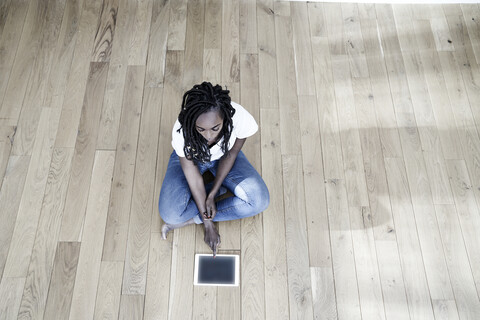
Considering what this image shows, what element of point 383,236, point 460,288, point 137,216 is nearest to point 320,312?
point 383,236

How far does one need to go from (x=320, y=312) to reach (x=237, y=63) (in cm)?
Result: 143

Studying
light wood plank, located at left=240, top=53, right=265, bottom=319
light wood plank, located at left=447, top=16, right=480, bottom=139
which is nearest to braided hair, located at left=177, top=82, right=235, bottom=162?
light wood plank, located at left=240, top=53, right=265, bottom=319

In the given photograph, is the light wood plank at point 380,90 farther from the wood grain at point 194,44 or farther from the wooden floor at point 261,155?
the wood grain at point 194,44

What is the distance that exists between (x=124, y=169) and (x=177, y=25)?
3.33 ft

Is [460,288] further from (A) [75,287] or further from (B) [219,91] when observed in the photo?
(A) [75,287]

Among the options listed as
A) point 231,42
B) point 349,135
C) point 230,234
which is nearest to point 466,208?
point 349,135

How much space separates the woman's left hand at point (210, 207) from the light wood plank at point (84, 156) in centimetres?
64

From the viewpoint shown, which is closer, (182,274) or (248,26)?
(182,274)

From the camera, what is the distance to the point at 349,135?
197cm

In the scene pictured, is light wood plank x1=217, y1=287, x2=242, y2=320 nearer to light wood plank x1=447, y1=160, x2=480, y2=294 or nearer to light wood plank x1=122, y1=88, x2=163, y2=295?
light wood plank x1=122, y1=88, x2=163, y2=295

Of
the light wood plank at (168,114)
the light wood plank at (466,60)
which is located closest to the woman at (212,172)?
the light wood plank at (168,114)

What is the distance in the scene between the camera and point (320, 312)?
1.60 m

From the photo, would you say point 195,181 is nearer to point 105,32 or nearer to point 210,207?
point 210,207

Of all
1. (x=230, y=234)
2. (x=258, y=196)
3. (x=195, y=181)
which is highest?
(x=195, y=181)
